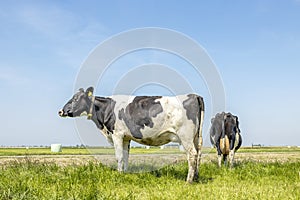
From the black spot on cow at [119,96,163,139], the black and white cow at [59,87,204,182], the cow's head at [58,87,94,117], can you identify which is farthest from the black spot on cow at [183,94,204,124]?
the cow's head at [58,87,94,117]

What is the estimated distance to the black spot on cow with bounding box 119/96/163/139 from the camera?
31.5 ft

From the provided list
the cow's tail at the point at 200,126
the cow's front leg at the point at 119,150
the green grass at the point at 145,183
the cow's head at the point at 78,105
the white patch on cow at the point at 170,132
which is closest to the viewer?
the green grass at the point at 145,183

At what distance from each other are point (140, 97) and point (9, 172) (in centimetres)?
367

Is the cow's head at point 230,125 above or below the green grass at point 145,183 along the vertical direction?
above

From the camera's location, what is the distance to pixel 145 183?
28.6 ft

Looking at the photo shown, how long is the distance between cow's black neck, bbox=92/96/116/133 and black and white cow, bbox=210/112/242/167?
467cm

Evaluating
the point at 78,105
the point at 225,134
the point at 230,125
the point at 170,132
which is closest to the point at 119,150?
the point at 170,132

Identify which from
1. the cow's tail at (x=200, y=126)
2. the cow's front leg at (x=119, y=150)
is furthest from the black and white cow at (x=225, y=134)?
the cow's front leg at (x=119, y=150)

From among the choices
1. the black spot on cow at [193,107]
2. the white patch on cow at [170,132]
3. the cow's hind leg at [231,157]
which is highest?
the black spot on cow at [193,107]

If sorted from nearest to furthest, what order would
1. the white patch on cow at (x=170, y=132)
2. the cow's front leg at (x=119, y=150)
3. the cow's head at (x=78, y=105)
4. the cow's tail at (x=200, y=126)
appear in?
the white patch on cow at (x=170, y=132)
the cow's tail at (x=200, y=126)
the cow's front leg at (x=119, y=150)
the cow's head at (x=78, y=105)

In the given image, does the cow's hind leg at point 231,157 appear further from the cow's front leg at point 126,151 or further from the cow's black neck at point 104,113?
the cow's black neck at point 104,113

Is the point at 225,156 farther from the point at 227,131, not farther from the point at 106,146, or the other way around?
the point at 106,146

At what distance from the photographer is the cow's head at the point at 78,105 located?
35.3 ft

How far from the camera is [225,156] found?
14.1 meters
